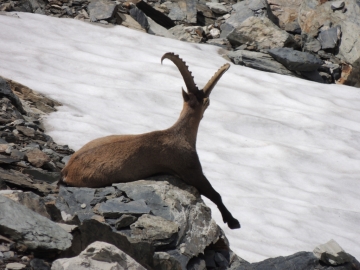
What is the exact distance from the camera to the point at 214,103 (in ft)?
39.9

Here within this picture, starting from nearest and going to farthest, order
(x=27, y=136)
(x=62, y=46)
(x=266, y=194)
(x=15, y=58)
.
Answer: (x=27, y=136) < (x=266, y=194) < (x=15, y=58) < (x=62, y=46)

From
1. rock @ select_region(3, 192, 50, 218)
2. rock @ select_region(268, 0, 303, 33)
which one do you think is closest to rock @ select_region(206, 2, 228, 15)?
Result: rock @ select_region(268, 0, 303, 33)

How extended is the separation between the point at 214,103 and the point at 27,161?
655 cm

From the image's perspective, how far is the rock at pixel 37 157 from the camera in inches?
243

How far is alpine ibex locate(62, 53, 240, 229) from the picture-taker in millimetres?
5234

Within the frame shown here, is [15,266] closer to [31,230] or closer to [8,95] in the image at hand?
[31,230]

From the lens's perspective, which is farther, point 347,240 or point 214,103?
point 214,103

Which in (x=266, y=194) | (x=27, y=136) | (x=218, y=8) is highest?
(x=218, y=8)

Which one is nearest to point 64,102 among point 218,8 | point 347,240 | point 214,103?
point 214,103

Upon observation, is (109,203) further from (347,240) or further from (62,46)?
(62,46)

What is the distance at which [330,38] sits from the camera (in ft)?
56.3

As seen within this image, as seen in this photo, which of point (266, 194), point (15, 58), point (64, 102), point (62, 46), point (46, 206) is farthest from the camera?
A: point (62, 46)

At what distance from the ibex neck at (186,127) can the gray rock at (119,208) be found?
41.4 inches

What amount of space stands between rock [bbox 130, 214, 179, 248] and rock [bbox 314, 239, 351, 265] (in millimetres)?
1575
